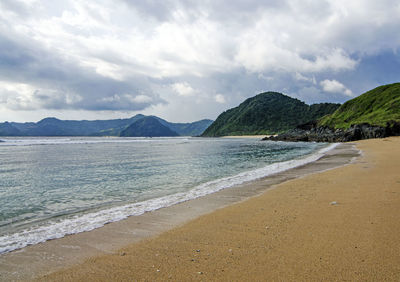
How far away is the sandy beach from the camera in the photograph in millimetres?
4445

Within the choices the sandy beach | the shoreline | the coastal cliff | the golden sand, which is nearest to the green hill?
the coastal cliff

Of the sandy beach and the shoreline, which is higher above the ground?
the sandy beach

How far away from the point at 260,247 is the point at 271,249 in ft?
0.84

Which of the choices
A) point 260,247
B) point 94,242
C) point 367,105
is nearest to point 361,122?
point 367,105

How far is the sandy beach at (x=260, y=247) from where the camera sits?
14.6ft

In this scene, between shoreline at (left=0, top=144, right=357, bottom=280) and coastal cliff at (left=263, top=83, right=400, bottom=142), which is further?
coastal cliff at (left=263, top=83, right=400, bottom=142)

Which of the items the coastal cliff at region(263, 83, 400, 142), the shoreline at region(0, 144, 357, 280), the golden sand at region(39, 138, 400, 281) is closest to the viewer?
the golden sand at region(39, 138, 400, 281)

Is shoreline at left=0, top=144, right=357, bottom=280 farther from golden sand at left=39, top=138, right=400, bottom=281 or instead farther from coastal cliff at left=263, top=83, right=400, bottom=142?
coastal cliff at left=263, top=83, right=400, bottom=142

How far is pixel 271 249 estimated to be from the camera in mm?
5340

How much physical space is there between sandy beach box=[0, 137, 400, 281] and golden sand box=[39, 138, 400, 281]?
17mm

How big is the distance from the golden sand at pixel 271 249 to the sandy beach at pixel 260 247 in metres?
0.02

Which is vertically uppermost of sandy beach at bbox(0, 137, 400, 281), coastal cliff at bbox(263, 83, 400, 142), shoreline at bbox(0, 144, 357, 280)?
coastal cliff at bbox(263, 83, 400, 142)

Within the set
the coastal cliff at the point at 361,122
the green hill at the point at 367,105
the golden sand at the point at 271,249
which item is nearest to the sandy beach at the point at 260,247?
the golden sand at the point at 271,249

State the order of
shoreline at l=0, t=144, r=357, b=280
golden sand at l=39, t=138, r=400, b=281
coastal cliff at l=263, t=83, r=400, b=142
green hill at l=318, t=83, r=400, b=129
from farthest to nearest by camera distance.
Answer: green hill at l=318, t=83, r=400, b=129 → coastal cliff at l=263, t=83, r=400, b=142 → shoreline at l=0, t=144, r=357, b=280 → golden sand at l=39, t=138, r=400, b=281
